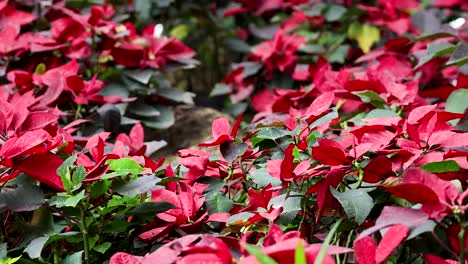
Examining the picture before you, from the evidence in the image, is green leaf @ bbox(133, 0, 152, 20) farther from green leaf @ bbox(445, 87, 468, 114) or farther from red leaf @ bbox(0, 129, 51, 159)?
red leaf @ bbox(0, 129, 51, 159)

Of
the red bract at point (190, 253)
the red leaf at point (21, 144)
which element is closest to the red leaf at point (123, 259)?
the red bract at point (190, 253)

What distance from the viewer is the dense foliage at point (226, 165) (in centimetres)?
86

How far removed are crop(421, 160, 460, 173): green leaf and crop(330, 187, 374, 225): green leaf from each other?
0.10 meters

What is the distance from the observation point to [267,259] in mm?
675

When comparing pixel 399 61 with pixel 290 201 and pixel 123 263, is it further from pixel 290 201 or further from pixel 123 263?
pixel 123 263

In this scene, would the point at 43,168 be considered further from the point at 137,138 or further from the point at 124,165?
the point at 137,138

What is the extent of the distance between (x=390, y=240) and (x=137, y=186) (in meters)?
0.40

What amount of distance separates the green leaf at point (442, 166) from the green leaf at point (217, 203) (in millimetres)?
347

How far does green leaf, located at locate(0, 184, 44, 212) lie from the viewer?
99 centimetres

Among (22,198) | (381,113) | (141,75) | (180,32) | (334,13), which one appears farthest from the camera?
(180,32)

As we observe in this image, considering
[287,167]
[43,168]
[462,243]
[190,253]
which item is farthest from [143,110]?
[462,243]

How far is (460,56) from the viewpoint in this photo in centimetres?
133

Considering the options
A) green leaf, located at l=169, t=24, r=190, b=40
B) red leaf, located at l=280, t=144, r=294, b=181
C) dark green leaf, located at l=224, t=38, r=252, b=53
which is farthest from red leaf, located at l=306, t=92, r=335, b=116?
green leaf, located at l=169, t=24, r=190, b=40

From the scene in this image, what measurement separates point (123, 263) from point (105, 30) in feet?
3.28
